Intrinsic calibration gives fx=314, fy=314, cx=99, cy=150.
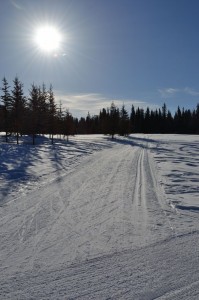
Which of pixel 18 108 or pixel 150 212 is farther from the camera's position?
pixel 18 108

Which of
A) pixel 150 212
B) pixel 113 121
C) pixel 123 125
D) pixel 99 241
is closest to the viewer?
pixel 99 241

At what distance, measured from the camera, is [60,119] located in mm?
54062

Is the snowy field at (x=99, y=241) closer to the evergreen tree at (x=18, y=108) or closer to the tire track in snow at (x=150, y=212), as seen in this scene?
the tire track in snow at (x=150, y=212)

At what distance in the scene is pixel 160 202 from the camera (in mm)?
8883

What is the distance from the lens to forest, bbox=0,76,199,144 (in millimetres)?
41656

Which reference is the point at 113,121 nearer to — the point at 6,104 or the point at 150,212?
the point at 6,104

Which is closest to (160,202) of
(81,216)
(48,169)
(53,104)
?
(81,216)

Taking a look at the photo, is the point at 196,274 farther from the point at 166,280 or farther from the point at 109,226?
Answer: the point at 109,226

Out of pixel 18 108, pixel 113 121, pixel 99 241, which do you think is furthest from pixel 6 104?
pixel 99 241

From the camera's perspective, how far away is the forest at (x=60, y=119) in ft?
137

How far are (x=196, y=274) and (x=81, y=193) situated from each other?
6083 millimetres

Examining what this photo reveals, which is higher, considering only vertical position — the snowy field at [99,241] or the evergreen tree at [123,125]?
the evergreen tree at [123,125]

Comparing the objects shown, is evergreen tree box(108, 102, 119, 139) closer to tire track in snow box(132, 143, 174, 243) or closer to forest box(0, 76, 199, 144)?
forest box(0, 76, 199, 144)

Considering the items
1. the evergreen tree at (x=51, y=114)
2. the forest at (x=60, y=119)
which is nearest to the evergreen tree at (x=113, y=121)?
the forest at (x=60, y=119)
